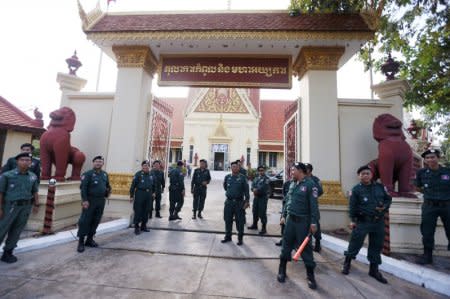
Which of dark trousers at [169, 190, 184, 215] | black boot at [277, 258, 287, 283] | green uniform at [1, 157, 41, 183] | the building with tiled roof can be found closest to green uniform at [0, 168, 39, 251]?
green uniform at [1, 157, 41, 183]

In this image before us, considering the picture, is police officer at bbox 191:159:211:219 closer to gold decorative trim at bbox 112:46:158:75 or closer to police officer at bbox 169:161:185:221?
police officer at bbox 169:161:185:221

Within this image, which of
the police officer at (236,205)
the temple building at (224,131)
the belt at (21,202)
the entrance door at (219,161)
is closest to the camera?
the belt at (21,202)

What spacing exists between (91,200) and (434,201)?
5.76 m

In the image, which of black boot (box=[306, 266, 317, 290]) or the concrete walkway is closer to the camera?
the concrete walkway

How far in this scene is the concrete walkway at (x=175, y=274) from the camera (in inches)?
105

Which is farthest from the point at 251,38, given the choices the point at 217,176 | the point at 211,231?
the point at 217,176

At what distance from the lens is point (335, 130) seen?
5500mm

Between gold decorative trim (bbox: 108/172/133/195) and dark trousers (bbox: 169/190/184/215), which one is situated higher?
gold decorative trim (bbox: 108/172/133/195)

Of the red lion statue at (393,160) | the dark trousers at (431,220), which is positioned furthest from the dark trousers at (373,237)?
the red lion statue at (393,160)

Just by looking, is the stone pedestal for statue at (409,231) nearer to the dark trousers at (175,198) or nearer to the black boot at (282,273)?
the black boot at (282,273)

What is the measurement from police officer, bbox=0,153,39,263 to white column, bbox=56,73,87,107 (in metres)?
3.62

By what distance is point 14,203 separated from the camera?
3322 millimetres

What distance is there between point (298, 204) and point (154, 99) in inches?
208

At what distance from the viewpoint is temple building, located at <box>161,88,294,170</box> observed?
2361cm
